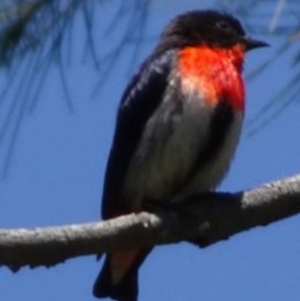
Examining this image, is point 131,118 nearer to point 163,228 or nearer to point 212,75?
point 212,75

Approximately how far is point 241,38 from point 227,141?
467 mm

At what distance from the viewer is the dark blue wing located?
11.4ft

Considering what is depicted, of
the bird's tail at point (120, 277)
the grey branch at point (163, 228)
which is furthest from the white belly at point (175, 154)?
the grey branch at point (163, 228)

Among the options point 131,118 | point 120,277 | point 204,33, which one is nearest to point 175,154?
point 131,118

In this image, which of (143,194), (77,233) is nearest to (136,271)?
(143,194)

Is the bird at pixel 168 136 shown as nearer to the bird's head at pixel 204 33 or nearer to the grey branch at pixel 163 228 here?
the bird's head at pixel 204 33

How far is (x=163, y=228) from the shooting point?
2527mm

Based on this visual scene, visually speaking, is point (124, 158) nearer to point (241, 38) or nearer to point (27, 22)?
point (241, 38)

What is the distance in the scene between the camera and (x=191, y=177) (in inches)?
135

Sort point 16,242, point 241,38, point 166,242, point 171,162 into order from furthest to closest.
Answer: point 241,38
point 171,162
point 166,242
point 16,242

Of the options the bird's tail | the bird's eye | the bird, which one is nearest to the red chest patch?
the bird

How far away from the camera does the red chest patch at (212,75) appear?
347 cm

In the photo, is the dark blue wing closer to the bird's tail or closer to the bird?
the bird

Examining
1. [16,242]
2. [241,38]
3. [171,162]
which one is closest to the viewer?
[16,242]
